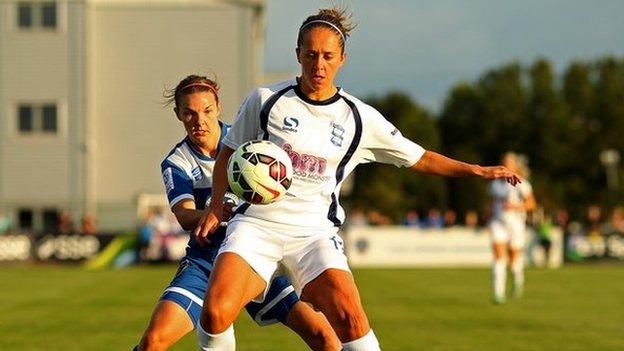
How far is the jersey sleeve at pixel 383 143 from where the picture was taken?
8.48 m

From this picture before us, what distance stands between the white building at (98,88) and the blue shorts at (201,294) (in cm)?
4707

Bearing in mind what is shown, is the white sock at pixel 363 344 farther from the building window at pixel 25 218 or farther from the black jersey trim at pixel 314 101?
the building window at pixel 25 218

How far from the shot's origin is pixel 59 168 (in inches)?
2224

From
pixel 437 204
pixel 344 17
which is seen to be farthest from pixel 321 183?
pixel 437 204

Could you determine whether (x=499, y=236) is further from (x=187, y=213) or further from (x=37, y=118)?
(x=37, y=118)

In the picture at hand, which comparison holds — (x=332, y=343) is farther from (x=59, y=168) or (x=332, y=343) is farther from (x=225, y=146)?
(x=59, y=168)

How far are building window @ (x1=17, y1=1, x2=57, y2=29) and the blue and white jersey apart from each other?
1893 inches

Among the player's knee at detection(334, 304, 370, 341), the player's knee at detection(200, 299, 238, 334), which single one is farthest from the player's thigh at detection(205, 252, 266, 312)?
the player's knee at detection(334, 304, 370, 341)

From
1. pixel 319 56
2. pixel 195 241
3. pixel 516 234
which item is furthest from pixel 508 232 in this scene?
pixel 319 56

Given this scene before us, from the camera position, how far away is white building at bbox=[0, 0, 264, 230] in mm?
55812

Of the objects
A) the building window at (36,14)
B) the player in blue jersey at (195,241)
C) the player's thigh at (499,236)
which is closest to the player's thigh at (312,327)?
the player in blue jersey at (195,241)

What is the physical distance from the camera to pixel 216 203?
8.30m

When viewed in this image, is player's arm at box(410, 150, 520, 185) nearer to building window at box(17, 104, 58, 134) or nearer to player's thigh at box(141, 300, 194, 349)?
player's thigh at box(141, 300, 194, 349)

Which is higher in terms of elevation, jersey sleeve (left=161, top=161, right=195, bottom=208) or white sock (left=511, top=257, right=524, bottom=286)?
jersey sleeve (left=161, top=161, right=195, bottom=208)
